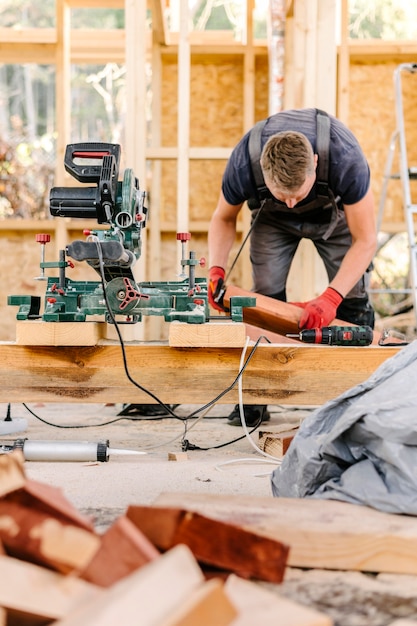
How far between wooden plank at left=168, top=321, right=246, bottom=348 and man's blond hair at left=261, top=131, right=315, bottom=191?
79 centimetres

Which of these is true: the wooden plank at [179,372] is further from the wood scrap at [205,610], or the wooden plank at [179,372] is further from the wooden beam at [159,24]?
the wooden beam at [159,24]

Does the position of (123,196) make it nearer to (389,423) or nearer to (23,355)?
(23,355)

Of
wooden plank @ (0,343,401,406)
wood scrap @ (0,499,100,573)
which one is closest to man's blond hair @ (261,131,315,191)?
wooden plank @ (0,343,401,406)

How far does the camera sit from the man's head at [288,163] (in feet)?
9.85

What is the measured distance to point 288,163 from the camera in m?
3.00

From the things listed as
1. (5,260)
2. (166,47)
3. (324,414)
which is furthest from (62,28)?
(324,414)

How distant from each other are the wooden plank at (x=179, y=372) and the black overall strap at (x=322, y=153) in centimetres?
104

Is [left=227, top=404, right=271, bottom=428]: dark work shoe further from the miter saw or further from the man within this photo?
the miter saw

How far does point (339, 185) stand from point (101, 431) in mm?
1563

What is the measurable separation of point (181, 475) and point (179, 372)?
1.40 feet

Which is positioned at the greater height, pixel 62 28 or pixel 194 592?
pixel 62 28

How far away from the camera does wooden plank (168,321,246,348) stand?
2.56 metres

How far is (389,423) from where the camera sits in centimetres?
152

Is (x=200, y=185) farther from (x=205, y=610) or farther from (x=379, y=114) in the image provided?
(x=205, y=610)
